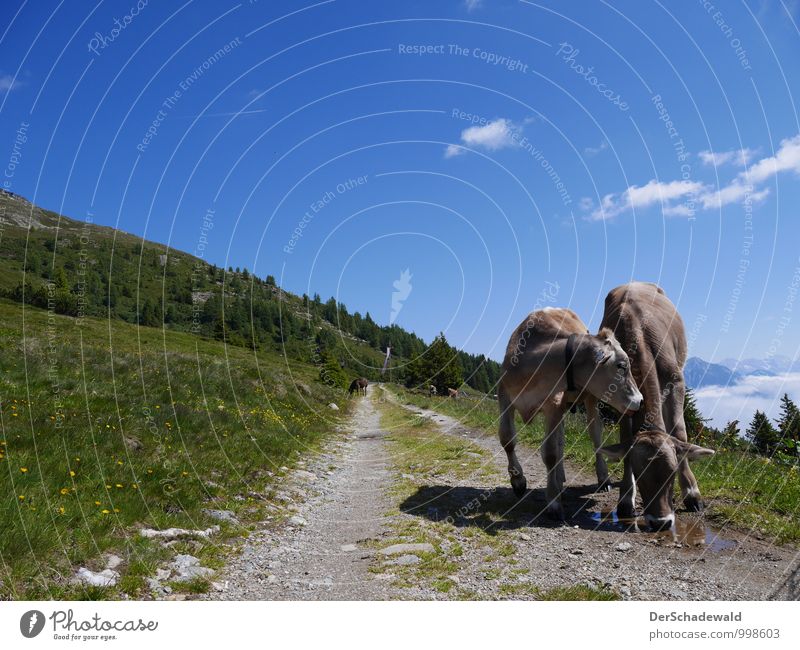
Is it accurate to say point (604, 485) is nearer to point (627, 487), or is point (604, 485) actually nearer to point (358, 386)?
point (627, 487)

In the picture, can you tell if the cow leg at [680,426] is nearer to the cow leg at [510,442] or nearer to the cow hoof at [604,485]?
the cow hoof at [604,485]

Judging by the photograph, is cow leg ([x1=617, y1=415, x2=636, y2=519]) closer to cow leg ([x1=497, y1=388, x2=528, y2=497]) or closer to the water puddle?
the water puddle

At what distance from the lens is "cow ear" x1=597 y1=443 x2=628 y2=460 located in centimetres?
714

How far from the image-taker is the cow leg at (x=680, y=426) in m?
8.13

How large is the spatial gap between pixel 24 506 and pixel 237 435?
7.35 m

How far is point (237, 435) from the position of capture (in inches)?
511

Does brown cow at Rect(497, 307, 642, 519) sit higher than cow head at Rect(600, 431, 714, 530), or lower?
higher

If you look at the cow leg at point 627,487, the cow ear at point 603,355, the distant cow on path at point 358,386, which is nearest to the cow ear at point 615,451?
the cow leg at point 627,487

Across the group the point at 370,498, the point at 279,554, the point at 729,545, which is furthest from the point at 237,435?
the point at 729,545

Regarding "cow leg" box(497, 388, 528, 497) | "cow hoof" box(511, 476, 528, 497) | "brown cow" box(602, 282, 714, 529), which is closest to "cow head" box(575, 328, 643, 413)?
"brown cow" box(602, 282, 714, 529)

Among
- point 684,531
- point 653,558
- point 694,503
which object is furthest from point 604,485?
point 653,558

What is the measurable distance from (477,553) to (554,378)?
11.1ft

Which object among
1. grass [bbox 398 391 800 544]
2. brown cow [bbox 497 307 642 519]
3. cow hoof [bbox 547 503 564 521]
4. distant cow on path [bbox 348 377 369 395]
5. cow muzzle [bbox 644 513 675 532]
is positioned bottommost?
distant cow on path [bbox 348 377 369 395]
